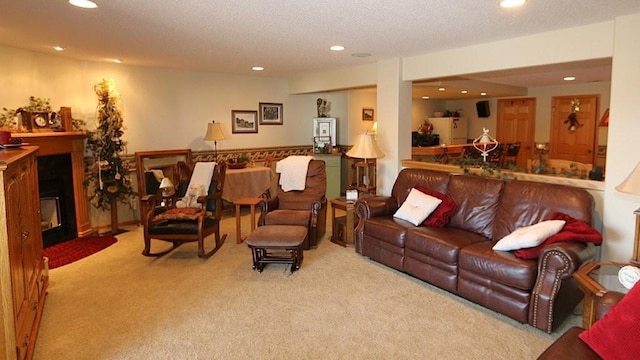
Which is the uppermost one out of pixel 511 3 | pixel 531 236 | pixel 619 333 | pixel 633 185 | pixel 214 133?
pixel 511 3

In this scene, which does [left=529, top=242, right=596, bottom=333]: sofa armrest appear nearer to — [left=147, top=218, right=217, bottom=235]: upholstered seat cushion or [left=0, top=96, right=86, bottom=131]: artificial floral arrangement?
[left=147, top=218, right=217, bottom=235]: upholstered seat cushion

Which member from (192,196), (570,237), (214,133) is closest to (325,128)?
(214,133)

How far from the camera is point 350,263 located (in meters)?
4.19

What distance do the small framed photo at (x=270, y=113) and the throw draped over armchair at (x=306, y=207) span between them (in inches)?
89.1

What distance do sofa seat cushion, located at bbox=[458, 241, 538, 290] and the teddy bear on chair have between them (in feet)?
10.2

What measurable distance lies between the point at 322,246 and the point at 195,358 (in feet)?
7.90

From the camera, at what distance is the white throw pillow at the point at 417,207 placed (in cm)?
393

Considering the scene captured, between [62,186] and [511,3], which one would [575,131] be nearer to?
[511,3]

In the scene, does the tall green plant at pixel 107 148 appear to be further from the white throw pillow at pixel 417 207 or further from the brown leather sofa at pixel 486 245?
the white throw pillow at pixel 417 207

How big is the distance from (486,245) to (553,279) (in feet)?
2.16

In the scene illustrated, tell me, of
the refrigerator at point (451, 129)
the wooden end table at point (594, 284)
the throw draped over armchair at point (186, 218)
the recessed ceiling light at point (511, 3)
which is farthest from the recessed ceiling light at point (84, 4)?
the refrigerator at point (451, 129)

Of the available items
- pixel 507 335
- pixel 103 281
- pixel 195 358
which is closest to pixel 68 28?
pixel 103 281

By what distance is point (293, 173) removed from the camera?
509 centimetres

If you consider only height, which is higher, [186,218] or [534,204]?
[534,204]
